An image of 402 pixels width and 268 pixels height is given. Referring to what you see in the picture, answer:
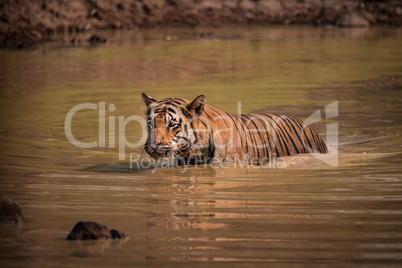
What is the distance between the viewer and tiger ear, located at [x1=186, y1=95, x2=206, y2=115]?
6.00m

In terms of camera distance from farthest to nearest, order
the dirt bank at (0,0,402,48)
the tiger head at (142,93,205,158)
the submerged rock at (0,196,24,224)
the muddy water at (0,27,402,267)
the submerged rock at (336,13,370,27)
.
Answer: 1. the submerged rock at (336,13,370,27)
2. the dirt bank at (0,0,402,48)
3. the tiger head at (142,93,205,158)
4. the submerged rock at (0,196,24,224)
5. the muddy water at (0,27,402,267)

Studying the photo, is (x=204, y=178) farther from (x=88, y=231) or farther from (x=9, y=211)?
(x=88, y=231)

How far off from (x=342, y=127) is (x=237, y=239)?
4.90 m

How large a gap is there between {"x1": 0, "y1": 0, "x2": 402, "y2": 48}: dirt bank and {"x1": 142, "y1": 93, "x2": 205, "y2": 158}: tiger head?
15.6 m

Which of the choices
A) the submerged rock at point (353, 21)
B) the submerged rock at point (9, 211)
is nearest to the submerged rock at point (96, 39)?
the submerged rock at point (353, 21)

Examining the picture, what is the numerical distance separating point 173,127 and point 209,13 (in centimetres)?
1759

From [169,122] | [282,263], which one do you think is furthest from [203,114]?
[282,263]

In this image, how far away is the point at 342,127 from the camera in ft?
28.6

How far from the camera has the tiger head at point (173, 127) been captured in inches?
232

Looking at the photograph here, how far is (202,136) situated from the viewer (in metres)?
6.08

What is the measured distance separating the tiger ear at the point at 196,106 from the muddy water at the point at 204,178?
44cm

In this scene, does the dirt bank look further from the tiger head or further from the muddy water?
the tiger head

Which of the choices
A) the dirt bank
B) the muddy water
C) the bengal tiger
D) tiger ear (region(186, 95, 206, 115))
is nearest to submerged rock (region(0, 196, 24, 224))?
the muddy water

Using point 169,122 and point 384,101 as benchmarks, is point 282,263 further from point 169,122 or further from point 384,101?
point 384,101
